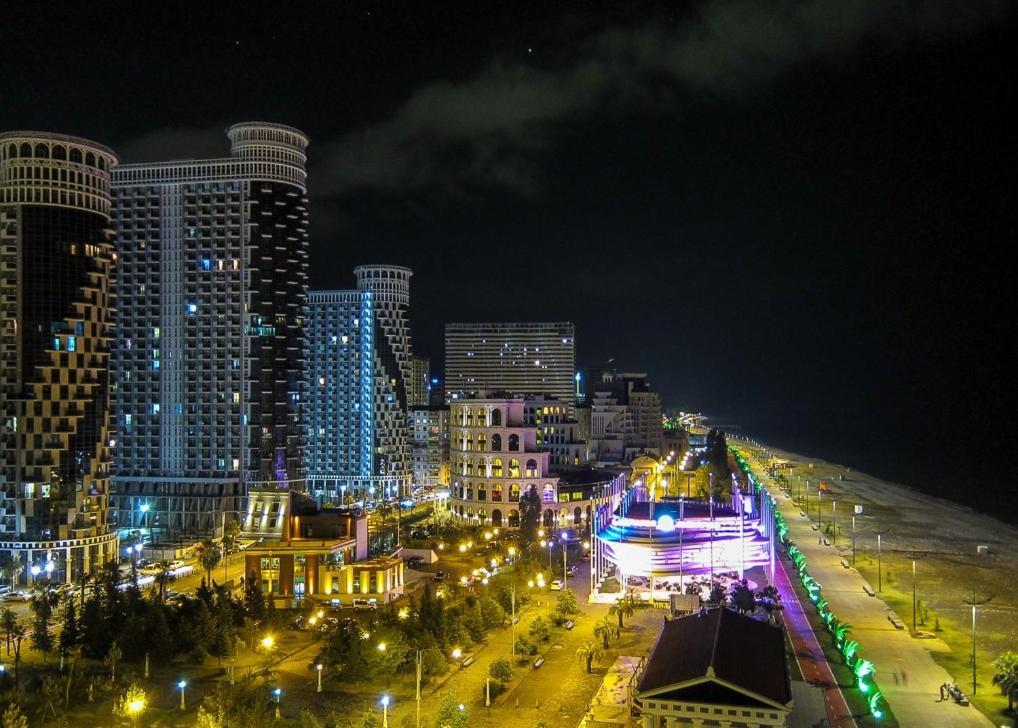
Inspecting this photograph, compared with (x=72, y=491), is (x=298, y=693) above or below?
below

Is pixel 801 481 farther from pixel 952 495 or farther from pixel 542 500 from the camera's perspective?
pixel 542 500

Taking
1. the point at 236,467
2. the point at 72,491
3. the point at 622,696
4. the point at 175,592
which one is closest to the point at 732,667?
the point at 622,696

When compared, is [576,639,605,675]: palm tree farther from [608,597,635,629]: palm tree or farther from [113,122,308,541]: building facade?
[113,122,308,541]: building facade

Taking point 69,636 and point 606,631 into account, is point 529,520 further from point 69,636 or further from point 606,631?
point 69,636

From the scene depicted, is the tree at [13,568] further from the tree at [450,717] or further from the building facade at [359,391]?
the building facade at [359,391]

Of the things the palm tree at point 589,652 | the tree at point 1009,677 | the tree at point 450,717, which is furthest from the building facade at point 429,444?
the tree at point 450,717

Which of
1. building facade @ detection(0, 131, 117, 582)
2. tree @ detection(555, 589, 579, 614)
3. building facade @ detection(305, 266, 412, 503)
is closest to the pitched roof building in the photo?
tree @ detection(555, 589, 579, 614)
